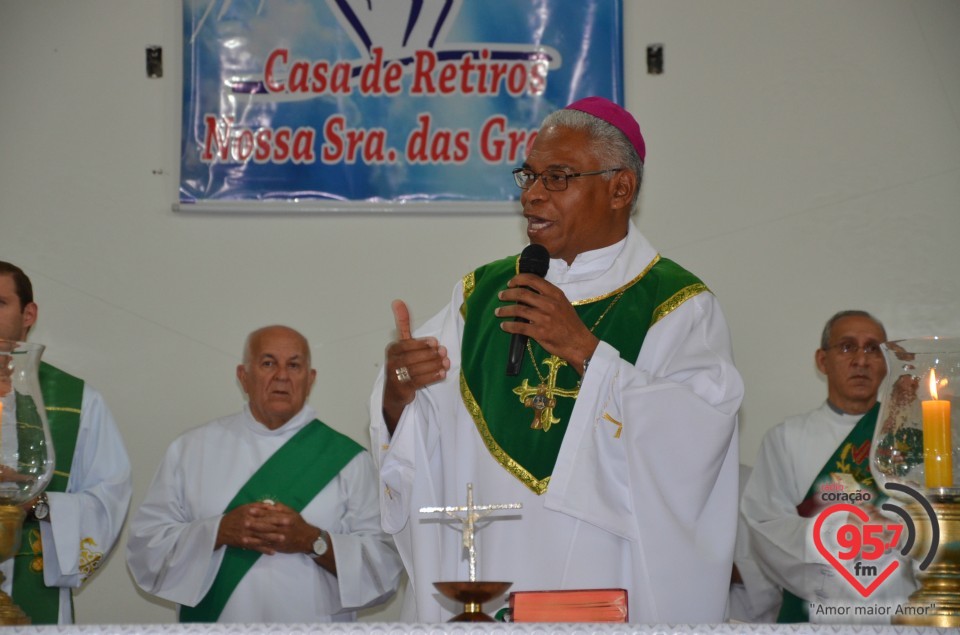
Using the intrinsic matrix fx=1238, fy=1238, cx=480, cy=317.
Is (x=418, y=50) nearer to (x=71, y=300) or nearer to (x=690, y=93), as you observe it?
(x=690, y=93)

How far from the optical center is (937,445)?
2619mm

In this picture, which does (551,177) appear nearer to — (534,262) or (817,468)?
(534,262)

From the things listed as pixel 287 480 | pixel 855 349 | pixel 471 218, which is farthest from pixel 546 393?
pixel 471 218

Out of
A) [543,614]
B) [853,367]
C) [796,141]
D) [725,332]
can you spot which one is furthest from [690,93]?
[543,614]

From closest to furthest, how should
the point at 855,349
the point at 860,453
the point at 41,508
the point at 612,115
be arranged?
the point at 612,115 → the point at 41,508 → the point at 860,453 → the point at 855,349

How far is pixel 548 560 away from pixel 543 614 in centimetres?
130

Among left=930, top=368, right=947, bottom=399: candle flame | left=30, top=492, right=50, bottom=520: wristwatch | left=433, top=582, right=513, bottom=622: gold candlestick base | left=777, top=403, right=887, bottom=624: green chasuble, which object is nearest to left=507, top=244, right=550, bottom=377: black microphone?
left=433, top=582, right=513, bottom=622: gold candlestick base

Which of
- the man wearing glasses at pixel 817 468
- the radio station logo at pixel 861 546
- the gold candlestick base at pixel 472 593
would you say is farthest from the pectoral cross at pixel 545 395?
the man wearing glasses at pixel 817 468

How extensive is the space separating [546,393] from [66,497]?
2.43 metres

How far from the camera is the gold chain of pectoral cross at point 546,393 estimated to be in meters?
4.04

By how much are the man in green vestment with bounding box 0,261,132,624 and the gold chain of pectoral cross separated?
228 cm

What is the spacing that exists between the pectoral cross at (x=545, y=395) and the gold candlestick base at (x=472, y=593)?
1389 millimetres

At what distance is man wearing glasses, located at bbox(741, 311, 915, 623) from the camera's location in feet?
19.2

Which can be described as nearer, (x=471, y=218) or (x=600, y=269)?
(x=600, y=269)
